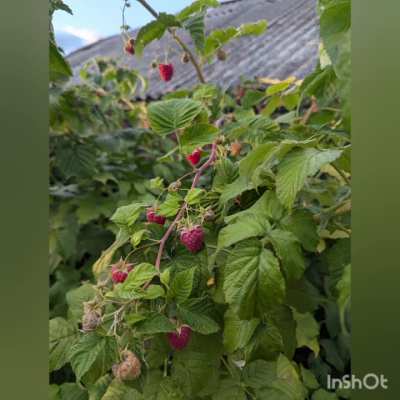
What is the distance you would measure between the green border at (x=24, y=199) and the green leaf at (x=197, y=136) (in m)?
0.22

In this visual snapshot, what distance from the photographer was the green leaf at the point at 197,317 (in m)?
0.59

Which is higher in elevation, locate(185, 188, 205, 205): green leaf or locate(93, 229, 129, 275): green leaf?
locate(185, 188, 205, 205): green leaf

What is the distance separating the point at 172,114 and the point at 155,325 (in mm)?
271

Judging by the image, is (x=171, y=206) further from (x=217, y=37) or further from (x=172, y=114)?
(x=217, y=37)

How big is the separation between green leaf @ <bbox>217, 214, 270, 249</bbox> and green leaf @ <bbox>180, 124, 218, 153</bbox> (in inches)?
6.5

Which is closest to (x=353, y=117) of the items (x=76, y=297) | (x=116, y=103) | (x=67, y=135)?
(x=76, y=297)

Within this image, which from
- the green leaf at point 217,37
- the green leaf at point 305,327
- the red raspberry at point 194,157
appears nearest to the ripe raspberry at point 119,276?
the red raspberry at point 194,157

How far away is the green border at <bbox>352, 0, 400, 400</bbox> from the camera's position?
0.41 metres

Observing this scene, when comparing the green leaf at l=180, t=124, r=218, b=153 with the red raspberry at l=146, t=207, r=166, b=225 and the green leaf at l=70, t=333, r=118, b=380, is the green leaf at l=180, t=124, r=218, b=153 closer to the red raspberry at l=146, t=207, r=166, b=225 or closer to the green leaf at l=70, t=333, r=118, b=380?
the red raspberry at l=146, t=207, r=166, b=225

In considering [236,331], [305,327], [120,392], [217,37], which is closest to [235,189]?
[236,331]

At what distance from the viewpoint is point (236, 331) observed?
589mm

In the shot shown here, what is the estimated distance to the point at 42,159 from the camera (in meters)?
0.52

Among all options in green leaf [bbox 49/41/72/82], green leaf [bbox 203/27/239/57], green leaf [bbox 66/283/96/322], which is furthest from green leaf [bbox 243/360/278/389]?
green leaf [bbox 203/27/239/57]

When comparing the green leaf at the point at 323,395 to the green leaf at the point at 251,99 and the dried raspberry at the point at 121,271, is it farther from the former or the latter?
the green leaf at the point at 251,99
